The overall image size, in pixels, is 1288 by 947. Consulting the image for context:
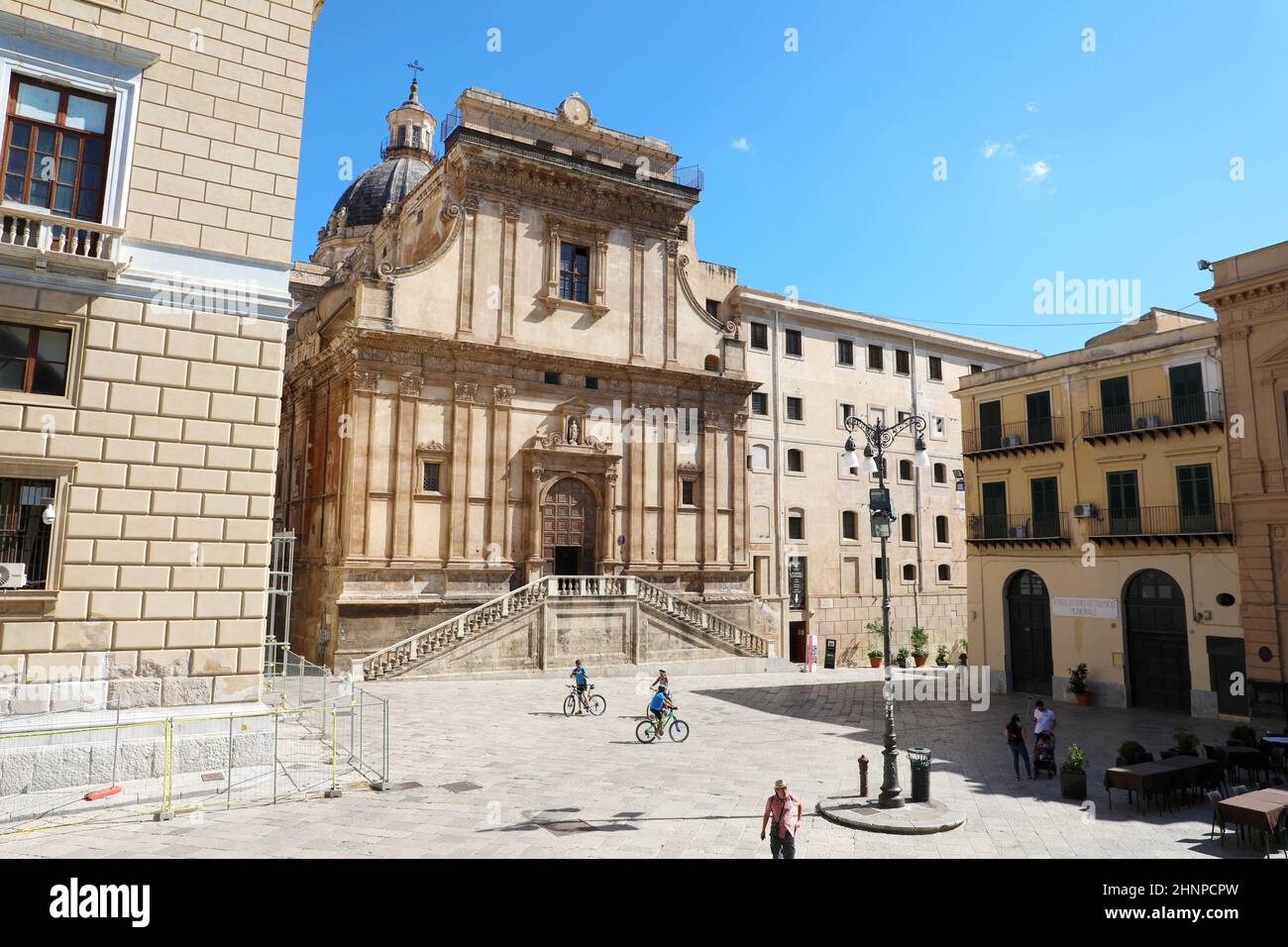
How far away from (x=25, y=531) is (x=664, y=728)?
13092 millimetres

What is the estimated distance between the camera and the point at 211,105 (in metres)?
13.8

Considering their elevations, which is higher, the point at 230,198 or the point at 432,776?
the point at 230,198

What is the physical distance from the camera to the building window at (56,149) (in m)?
12.4

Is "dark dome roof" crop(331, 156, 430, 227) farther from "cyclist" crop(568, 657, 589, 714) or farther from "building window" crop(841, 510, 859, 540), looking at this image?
"cyclist" crop(568, 657, 589, 714)

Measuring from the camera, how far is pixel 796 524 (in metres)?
42.0

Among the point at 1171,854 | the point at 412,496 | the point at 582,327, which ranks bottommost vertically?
the point at 1171,854

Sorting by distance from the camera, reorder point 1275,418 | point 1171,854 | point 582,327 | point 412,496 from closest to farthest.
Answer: point 1171,854
point 1275,418
point 412,496
point 582,327

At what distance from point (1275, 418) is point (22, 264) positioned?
28717 mm

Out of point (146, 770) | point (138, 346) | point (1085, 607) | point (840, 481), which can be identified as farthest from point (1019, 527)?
point (138, 346)

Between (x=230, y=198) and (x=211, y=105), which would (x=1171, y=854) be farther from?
(x=211, y=105)

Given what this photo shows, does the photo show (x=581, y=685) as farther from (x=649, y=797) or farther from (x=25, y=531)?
(x=25, y=531)

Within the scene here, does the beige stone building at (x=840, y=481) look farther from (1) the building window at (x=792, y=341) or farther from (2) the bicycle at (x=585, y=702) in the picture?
(2) the bicycle at (x=585, y=702)

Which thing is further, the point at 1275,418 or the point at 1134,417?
the point at 1134,417
